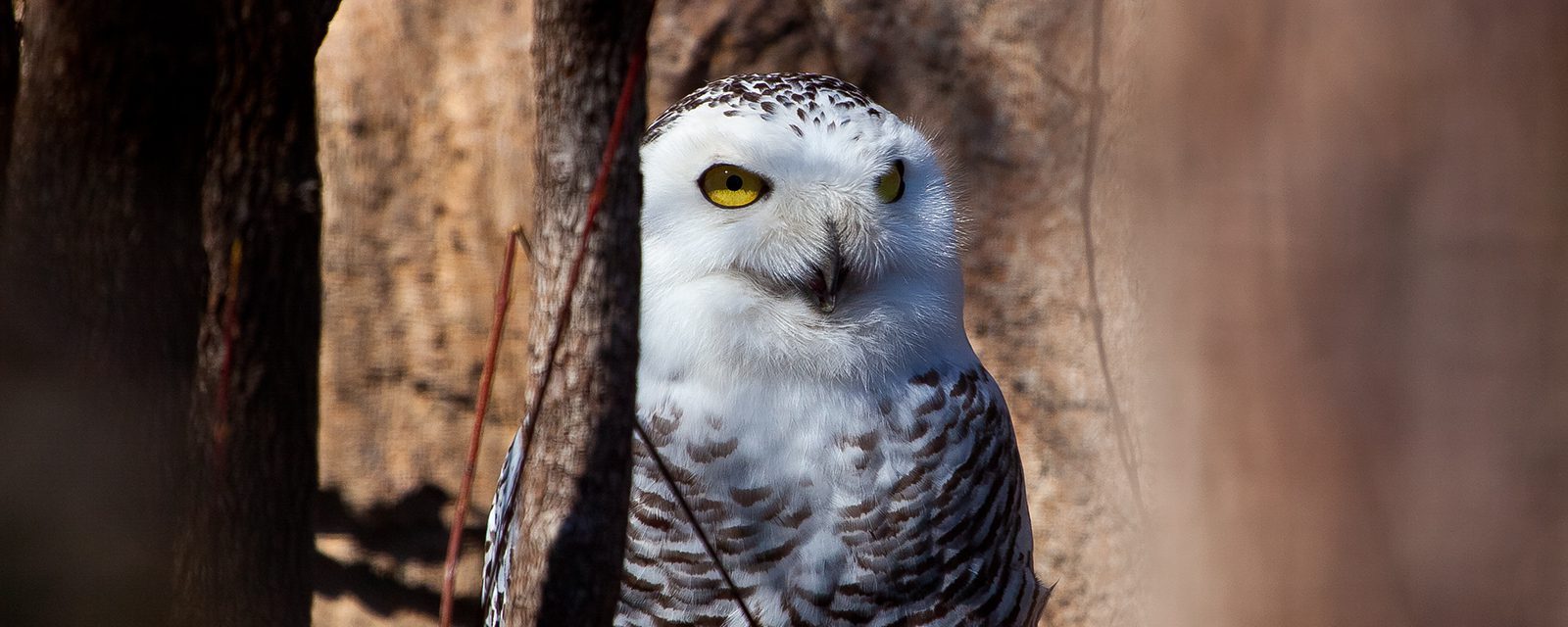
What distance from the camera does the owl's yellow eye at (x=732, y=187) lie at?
6.09 ft

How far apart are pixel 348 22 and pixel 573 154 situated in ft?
9.19

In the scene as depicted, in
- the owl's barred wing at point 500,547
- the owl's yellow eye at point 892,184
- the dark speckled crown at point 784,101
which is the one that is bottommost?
the owl's barred wing at point 500,547

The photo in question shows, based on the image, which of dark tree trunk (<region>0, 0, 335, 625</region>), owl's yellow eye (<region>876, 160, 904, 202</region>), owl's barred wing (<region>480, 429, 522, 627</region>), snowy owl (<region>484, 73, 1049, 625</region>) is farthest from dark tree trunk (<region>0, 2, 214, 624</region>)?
owl's yellow eye (<region>876, 160, 904, 202</region>)

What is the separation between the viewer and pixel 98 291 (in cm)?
97

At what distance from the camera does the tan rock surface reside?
9.62 feet

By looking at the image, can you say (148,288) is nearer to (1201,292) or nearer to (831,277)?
(1201,292)

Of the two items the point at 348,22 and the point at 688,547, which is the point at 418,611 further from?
the point at 688,547

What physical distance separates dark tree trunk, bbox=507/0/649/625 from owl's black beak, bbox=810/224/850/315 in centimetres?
85

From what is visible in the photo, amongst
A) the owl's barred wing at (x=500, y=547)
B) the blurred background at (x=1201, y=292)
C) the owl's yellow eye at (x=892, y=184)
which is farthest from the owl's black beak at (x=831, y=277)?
the owl's barred wing at (x=500, y=547)

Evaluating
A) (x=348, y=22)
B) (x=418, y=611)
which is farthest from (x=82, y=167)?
(x=418, y=611)

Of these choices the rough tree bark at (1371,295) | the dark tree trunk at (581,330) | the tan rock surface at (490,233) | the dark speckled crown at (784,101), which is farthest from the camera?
the tan rock surface at (490,233)

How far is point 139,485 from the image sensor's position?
997 mm

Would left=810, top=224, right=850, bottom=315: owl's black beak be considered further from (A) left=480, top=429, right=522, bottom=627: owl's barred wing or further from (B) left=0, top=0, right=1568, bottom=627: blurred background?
(A) left=480, top=429, right=522, bottom=627: owl's barred wing

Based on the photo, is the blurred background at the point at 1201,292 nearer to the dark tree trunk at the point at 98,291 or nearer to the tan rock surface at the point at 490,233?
the dark tree trunk at the point at 98,291
